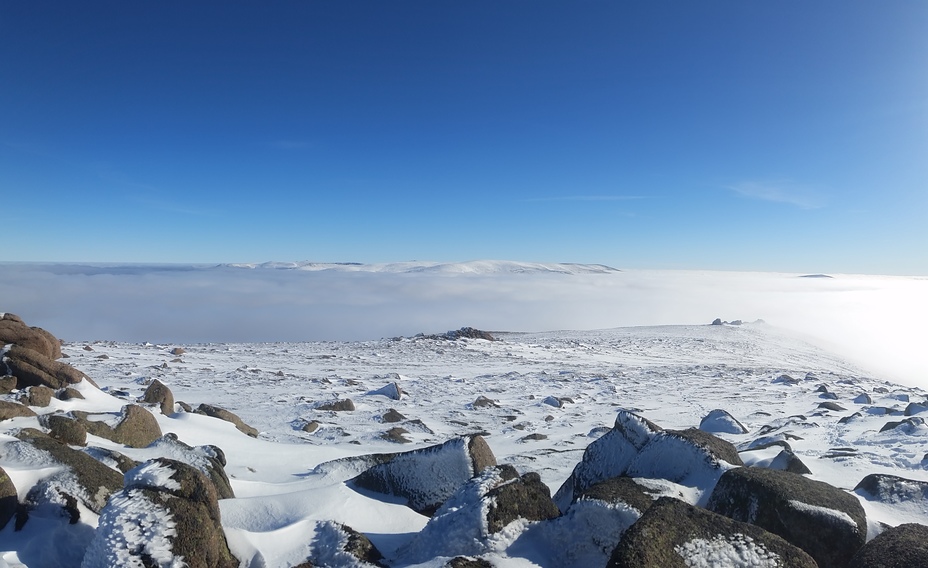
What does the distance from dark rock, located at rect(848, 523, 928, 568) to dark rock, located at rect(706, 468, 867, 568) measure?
0.17m

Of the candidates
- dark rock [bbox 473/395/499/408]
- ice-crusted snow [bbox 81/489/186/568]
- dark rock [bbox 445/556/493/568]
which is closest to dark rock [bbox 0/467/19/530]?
ice-crusted snow [bbox 81/489/186/568]

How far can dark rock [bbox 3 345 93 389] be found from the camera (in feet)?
29.2

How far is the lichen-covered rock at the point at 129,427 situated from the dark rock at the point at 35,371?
2201mm

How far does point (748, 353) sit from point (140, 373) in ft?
105

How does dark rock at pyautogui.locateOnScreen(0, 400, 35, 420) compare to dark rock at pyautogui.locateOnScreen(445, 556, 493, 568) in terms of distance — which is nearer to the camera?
dark rock at pyautogui.locateOnScreen(445, 556, 493, 568)

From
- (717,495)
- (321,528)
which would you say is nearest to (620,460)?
(717,495)

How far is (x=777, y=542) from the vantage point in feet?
10.6

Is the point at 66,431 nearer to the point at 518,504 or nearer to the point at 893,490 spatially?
the point at 518,504

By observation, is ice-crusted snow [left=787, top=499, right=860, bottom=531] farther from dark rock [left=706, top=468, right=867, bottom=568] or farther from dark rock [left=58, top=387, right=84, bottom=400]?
dark rock [left=58, top=387, right=84, bottom=400]

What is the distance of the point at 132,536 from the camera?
331 centimetres

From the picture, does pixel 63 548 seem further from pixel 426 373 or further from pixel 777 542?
pixel 426 373

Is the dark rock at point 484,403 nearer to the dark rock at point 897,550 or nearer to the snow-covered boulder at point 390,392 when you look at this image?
the snow-covered boulder at point 390,392

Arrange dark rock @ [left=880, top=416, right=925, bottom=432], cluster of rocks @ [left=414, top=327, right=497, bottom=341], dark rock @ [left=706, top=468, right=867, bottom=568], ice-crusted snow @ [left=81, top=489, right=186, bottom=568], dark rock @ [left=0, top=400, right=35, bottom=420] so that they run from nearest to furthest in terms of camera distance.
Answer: ice-crusted snow @ [left=81, top=489, right=186, bottom=568] → dark rock @ [left=706, top=468, right=867, bottom=568] → dark rock @ [left=0, top=400, right=35, bottom=420] → dark rock @ [left=880, top=416, right=925, bottom=432] → cluster of rocks @ [left=414, top=327, right=497, bottom=341]

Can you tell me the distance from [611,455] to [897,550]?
2610 mm
